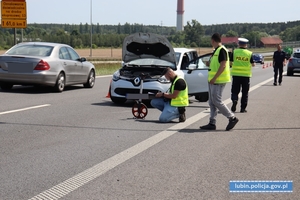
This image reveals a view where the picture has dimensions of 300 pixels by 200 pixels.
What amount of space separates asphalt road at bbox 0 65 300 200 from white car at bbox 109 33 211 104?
0.97 m

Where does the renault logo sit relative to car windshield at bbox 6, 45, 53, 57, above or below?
below

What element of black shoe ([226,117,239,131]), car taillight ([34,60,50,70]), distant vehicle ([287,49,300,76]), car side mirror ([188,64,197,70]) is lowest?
distant vehicle ([287,49,300,76])

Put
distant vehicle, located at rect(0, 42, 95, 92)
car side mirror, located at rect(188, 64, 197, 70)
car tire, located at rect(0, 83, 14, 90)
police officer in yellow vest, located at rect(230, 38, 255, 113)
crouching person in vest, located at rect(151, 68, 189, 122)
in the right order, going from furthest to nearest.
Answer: car tire, located at rect(0, 83, 14, 90), distant vehicle, located at rect(0, 42, 95, 92), car side mirror, located at rect(188, 64, 197, 70), police officer in yellow vest, located at rect(230, 38, 255, 113), crouching person in vest, located at rect(151, 68, 189, 122)

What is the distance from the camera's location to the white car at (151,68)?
14531 mm

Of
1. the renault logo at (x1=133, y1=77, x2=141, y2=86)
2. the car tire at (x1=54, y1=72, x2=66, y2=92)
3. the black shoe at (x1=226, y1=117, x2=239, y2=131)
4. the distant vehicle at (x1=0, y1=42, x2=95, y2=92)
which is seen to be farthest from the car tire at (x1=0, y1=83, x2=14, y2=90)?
the black shoe at (x1=226, y1=117, x2=239, y2=131)

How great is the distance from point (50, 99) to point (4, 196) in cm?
1035

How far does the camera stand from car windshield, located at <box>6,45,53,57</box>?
18.1 m

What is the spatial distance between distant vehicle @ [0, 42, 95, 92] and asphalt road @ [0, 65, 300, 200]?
11.4 feet

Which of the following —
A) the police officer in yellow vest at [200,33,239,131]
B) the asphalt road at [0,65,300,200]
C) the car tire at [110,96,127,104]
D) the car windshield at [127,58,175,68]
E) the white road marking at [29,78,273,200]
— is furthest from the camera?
the car windshield at [127,58,175,68]

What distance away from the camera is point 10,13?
28609 mm

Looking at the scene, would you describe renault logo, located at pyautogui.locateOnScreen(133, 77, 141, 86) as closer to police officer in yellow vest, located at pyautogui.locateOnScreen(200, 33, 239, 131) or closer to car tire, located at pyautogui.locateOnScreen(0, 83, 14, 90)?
police officer in yellow vest, located at pyautogui.locateOnScreen(200, 33, 239, 131)

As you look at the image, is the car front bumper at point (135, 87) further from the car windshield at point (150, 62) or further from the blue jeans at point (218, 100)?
the blue jeans at point (218, 100)

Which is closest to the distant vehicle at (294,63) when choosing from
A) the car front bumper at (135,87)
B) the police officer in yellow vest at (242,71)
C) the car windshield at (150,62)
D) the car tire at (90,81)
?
the car tire at (90,81)

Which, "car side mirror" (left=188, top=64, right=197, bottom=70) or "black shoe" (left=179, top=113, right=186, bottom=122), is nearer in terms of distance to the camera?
"black shoe" (left=179, top=113, right=186, bottom=122)
